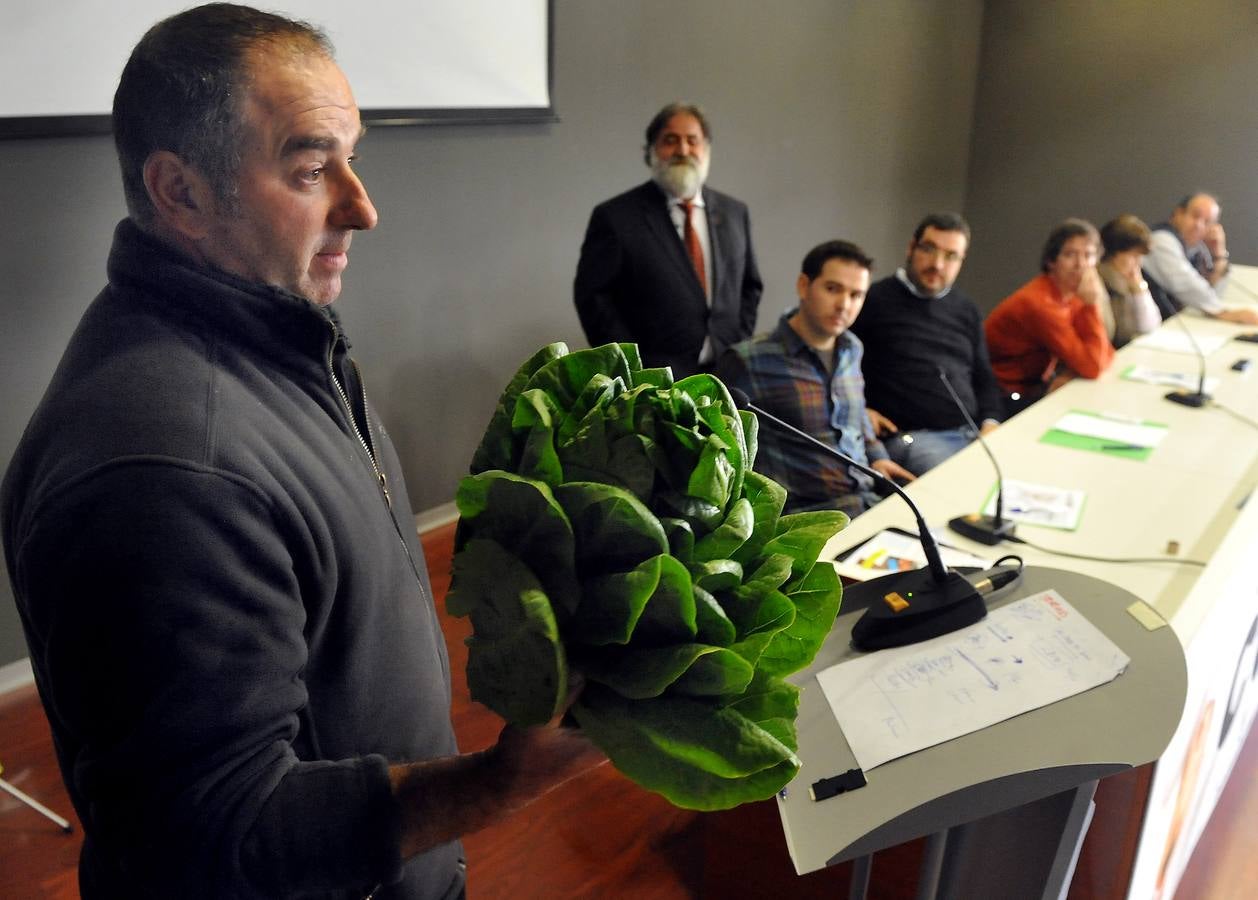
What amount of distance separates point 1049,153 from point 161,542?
7104 mm

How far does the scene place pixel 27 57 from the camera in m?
2.17

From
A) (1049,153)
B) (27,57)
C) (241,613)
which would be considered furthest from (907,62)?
(241,613)

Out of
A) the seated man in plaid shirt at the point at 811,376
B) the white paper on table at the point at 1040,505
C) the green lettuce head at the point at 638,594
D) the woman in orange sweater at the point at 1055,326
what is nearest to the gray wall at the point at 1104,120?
the woman in orange sweater at the point at 1055,326

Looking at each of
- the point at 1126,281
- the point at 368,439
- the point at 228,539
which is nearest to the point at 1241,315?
the point at 1126,281

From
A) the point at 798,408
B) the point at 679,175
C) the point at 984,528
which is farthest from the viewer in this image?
the point at 679,175

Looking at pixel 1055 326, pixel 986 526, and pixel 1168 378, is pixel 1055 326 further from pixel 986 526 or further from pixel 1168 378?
pixel 986 526

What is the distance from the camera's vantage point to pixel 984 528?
6.94ft

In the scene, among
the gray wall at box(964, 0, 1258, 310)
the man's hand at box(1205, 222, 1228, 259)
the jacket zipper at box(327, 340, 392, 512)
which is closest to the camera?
A: the jacket zipper at box(327, 340, 392, 512)

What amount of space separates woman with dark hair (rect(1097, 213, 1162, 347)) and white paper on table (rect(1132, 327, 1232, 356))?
0.32 feet

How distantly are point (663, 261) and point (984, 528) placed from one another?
1.61 metres

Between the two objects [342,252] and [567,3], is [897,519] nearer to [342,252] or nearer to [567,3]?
[342,252]

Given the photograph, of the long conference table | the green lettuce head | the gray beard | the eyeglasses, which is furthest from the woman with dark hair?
the green lettuce head

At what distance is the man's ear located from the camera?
79cm

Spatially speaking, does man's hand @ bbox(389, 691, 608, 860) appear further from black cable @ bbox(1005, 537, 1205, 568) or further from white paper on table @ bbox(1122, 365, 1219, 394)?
→ white paper on table @ bbox(1122, 365, 1219, 394)
